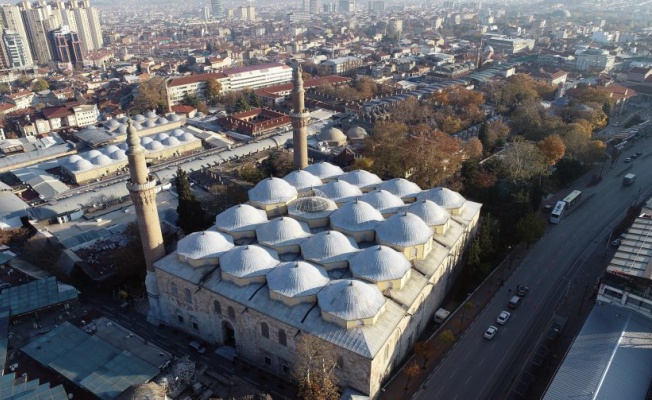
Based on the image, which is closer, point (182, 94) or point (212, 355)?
point (212, 355)

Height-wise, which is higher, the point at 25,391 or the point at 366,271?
the point at 366,271

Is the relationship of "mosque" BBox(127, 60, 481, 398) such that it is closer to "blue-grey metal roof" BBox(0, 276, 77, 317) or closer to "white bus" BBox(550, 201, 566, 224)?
"blue-grey metal roof" BBox(0, 276, 77, 317)

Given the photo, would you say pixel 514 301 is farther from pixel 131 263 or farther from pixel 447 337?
pixel 131 263

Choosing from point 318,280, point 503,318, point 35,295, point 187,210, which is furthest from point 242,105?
point 503,318

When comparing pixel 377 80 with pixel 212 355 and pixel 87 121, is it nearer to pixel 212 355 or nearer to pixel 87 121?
pixel 87 121

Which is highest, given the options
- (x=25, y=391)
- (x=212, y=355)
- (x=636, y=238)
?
(x=636, y=238)

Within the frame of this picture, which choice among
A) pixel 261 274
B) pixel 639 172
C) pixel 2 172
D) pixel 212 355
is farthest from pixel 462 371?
pixel 2 172
